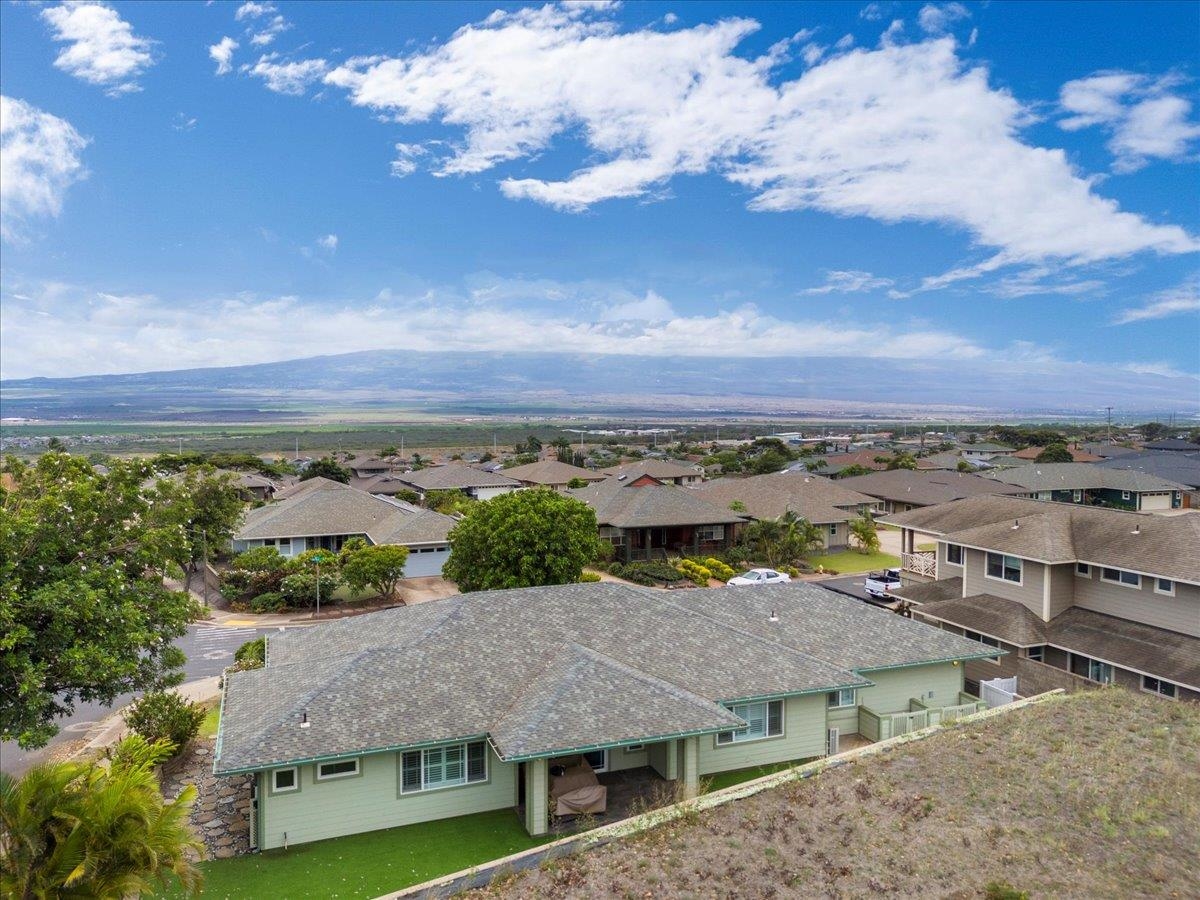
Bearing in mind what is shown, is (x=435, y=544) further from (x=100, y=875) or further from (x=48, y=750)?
(x=100, y=875)

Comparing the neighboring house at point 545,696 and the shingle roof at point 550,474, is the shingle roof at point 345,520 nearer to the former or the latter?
the neighboring house at point 545,696

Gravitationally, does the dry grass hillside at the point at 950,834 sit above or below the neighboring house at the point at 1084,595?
below

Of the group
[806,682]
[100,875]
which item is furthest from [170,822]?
[806,682]

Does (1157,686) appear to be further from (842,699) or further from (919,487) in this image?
(919,487)

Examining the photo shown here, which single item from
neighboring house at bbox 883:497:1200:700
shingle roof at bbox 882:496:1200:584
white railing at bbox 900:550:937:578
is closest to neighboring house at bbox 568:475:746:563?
white railing at bbox 900:550:937:578

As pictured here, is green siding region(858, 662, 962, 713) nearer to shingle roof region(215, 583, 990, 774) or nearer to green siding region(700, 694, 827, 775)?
shingle roof region(215, 583, 990, 774)

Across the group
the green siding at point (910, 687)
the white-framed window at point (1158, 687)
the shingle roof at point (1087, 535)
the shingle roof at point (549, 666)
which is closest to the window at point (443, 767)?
the shingle roof at point (549, 666)
